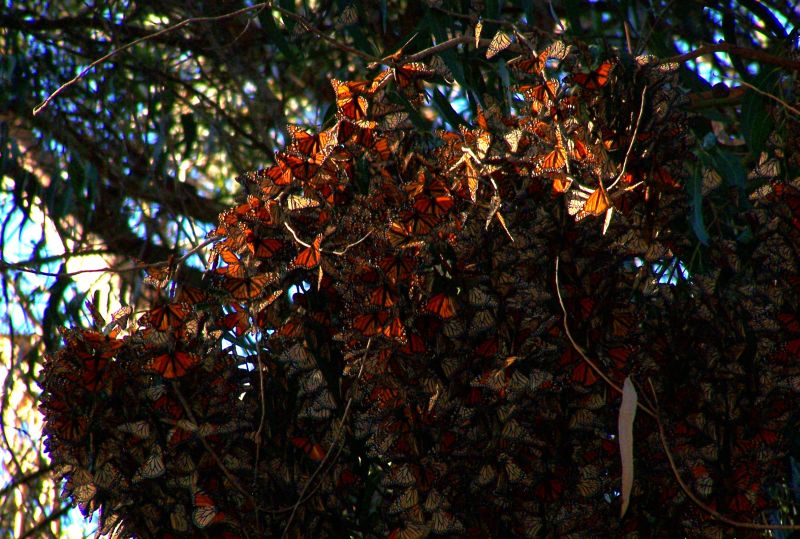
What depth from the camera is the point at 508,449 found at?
76cm

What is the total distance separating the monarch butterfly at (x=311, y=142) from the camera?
0.84 meters

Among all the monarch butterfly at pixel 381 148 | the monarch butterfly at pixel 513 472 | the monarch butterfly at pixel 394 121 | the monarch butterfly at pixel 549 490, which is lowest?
the monarch butterfly at pixel 549 490

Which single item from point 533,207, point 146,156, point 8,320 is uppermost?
point 146,156

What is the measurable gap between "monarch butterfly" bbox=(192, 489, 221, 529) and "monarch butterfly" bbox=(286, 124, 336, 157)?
0.30 meters

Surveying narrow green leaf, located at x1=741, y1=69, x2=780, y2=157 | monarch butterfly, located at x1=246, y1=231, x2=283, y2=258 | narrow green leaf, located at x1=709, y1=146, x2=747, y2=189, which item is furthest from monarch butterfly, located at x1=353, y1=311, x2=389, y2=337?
narrow green leaf, located at x1=741, y1=69, x2=780, y2=157

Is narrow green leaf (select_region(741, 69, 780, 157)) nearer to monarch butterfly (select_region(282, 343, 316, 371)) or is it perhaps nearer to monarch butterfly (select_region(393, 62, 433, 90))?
monarch butterfly (select_region(393, 62, 433, 90))

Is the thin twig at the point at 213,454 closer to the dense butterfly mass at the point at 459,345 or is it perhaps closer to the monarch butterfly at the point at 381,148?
the dense butterfly mass at the point at 459,345

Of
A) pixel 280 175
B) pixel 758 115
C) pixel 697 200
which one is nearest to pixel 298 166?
pixel 280 175

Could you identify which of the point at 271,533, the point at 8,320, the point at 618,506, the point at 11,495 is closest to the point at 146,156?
the point at 8,320

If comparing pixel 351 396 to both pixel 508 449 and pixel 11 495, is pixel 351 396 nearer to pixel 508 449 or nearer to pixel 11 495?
pixel 508 449

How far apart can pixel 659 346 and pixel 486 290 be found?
0.17 m

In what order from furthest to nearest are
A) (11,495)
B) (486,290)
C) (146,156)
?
1. (11,495)
2. (146,156)
3. (486,290)

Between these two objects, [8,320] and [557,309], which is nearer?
[557,309]

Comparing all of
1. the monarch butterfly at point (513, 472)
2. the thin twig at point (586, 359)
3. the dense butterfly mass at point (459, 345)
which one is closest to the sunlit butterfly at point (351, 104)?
the dense butterfly mass at point (459, 345)
